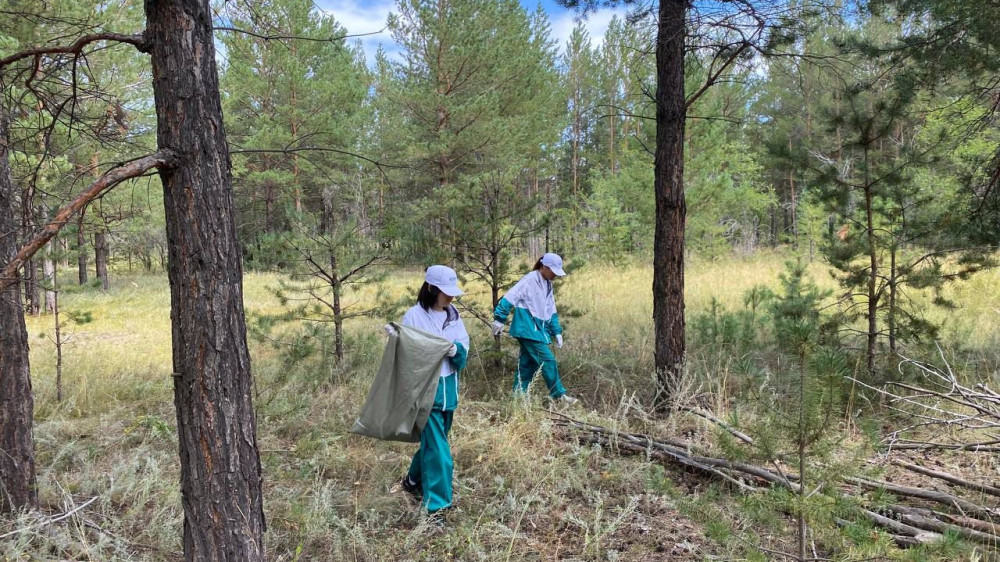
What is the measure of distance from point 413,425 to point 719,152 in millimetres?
15604

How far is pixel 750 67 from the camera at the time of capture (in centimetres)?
518

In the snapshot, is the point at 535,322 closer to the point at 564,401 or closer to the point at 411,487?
the point at 564,401

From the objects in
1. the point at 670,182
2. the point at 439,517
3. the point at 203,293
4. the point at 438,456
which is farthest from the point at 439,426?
the point at 670,182

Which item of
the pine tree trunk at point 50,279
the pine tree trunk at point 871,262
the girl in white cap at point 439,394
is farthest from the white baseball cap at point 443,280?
Result: the pine tree trunk at point 871,262

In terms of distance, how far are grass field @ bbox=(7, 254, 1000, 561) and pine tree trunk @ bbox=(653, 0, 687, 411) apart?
0.52 metres

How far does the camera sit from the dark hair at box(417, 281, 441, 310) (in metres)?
3.77

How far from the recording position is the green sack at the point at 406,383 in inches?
137

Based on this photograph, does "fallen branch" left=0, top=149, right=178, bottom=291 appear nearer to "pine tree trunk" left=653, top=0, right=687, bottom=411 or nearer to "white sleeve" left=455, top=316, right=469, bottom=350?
"white sleeve" left=455, top=316, right=469, bottom=350

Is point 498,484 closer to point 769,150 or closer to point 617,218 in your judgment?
point 769,150

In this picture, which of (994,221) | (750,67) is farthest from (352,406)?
(994,221)

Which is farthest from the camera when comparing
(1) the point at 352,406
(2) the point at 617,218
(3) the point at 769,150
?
(2) the point at 617,218

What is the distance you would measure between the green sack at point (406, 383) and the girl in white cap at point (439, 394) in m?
0.10

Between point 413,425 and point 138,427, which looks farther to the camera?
point 138,427

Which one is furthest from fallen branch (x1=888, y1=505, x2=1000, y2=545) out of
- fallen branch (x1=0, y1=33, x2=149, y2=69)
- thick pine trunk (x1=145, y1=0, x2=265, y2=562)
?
fallen branch (x1=0, y1=33, x2=149, y2=69)
